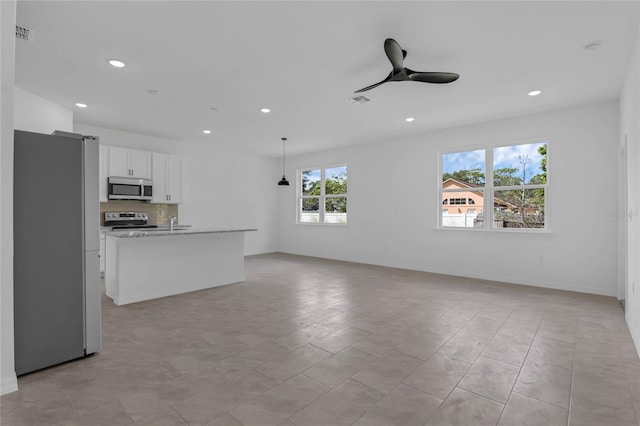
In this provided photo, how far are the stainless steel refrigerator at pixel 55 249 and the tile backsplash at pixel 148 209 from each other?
4201 millimetres

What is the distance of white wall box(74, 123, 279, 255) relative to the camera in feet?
22.6

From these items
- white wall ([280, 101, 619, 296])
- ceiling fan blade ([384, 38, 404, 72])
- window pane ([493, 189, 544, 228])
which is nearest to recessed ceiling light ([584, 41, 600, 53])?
ceiling fan blade ([384, 38, 404, 72])

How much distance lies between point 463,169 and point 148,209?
21.4 feet

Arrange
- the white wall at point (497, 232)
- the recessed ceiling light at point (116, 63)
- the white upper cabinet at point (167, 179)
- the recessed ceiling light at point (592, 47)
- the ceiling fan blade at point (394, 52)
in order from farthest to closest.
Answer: the white upper cabinet at point (167, 179), the white wall at point (497, 232), the recessed ceiling light at point (116, 63), the recessed ceiling light at point (592, 47), the ceiling fan blade at point (394, 52)

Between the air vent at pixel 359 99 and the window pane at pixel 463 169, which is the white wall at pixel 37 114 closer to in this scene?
the air vent at pixel 359 99

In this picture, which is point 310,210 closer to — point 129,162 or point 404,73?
point 129,162

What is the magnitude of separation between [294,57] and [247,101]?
1.57 metres

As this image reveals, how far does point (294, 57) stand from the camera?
330cm

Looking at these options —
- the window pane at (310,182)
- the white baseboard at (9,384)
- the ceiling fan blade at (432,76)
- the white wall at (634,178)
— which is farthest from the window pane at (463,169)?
the white baseboard at (9,384)

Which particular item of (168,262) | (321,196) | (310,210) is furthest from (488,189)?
(168,262)

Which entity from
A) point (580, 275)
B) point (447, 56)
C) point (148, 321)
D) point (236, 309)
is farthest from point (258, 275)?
point (580, 275)

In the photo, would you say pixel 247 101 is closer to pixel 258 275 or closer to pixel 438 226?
pixel 258 275

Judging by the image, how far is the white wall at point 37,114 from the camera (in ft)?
13.3

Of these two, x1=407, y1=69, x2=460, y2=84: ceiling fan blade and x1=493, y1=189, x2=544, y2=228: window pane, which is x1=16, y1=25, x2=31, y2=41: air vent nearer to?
x1=407, y1=69, x2=460, y2=84: ceiling fan blade
